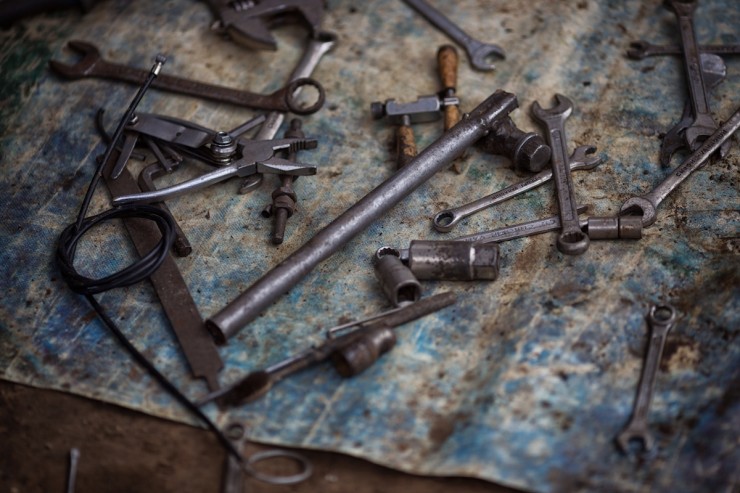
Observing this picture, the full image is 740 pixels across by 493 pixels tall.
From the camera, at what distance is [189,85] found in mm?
3209

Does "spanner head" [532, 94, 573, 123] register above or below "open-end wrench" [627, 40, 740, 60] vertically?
below

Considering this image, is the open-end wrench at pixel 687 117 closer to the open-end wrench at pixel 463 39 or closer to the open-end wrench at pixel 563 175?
the open-end wrench at pixel 563 175

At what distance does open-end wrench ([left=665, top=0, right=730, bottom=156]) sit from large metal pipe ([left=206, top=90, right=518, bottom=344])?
641mm

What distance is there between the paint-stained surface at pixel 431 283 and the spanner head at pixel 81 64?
43mm

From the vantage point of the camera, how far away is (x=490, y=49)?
3.28 m

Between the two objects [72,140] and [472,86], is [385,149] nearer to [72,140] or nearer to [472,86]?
[472,86]

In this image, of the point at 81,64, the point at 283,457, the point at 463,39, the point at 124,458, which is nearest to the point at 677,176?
the point at 463,39

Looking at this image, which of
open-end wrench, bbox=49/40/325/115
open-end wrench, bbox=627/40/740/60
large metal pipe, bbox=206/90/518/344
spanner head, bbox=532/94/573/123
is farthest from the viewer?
open-end wrench, bbox=627/40/740/60

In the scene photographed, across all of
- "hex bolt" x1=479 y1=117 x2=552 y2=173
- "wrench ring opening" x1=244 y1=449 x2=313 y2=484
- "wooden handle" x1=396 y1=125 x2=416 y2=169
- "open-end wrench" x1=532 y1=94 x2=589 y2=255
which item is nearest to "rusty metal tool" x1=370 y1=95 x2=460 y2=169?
"wooden handle" x1=396 y1=125 x2=416 y2=169

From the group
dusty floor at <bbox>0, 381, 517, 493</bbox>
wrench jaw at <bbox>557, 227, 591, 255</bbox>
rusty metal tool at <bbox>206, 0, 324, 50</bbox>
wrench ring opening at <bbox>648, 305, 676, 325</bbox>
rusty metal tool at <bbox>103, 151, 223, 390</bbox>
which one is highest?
rusty metal tool at <bbox>206, 0, 324, 50</bbox>

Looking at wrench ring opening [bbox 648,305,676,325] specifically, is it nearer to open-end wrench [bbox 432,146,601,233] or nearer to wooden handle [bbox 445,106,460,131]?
open-end wrench [bbox 432,146,601,233]

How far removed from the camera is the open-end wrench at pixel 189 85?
3.08 meters

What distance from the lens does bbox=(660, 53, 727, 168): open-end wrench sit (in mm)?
2871

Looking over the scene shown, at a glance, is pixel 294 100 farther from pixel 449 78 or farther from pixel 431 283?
pixel 431 283
